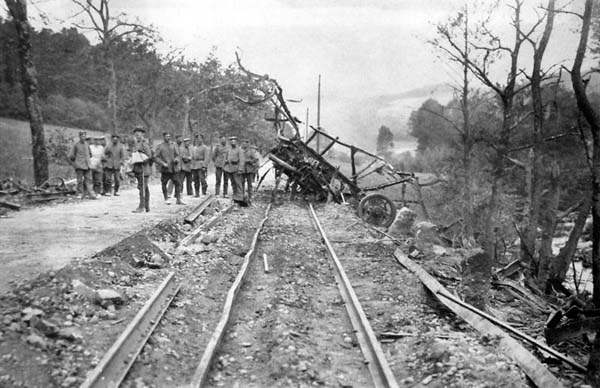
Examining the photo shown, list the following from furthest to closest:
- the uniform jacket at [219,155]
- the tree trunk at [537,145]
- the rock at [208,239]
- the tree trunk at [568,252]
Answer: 1. the uniform jacket at [219,155]
2. the tree trunk at [537,145]
3. the tree trunk at [568,252]
4. the rock at [208,239]

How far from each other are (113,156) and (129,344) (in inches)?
453

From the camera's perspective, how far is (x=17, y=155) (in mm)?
24219

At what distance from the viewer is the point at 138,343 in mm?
5180

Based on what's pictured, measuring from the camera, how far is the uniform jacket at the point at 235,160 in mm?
15828

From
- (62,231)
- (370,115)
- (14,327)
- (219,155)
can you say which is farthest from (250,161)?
(370,115)

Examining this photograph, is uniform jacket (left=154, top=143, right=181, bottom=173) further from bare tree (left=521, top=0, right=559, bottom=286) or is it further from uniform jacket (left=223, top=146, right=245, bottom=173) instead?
bare tree (left=521, top=0, right=559, bottom=286)

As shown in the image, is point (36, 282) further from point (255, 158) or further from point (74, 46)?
point (74, 46)

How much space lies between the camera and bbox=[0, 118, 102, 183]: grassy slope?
2038 centimetres

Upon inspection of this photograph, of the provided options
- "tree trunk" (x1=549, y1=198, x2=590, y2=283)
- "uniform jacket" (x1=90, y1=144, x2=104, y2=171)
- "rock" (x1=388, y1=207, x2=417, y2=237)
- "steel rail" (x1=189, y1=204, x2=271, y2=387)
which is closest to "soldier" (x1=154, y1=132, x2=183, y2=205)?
"uniform jacket" (x1=90, y1=144, x2=104, y2=171)

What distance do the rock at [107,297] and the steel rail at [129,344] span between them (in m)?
0.39

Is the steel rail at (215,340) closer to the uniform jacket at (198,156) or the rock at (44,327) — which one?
the rock at (44,327)

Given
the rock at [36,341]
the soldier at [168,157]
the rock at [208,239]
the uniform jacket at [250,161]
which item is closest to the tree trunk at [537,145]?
the uniform jacket at [250,161]

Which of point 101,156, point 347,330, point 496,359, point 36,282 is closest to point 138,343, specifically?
point 36,282

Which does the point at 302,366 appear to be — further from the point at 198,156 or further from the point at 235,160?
the point at 198,156
